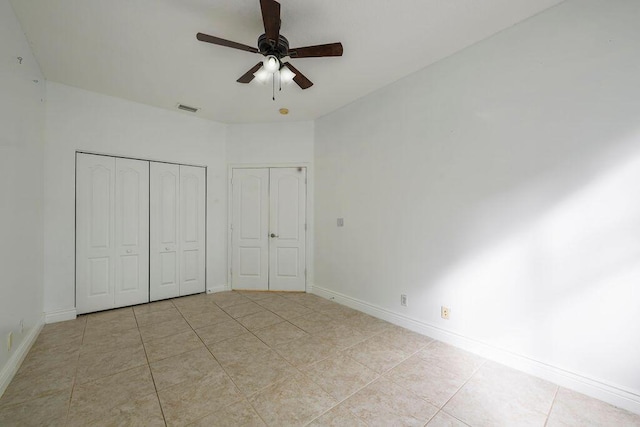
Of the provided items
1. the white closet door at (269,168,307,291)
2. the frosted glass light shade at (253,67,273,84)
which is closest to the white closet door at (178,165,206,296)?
the white closet door at (269,168,307,291)

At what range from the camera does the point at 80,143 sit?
3340mm

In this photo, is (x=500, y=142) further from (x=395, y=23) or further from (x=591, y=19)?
(x=395, y=23)

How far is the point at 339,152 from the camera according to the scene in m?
3.98

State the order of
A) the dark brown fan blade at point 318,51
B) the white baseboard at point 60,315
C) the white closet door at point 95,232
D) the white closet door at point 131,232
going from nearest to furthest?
the dark brown fan blade at point 318,51 → the white baseboard at point 60,315 → the white closet door at point 95,232 → the white closet door at point 131,232

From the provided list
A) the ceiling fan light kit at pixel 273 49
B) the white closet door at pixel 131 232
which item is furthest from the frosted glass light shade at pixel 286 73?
the white closet door at pixel 131 232

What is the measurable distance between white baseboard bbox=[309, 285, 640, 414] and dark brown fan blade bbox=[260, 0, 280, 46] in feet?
10.2

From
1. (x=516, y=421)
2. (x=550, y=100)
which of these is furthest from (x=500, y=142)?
(x=516, y=421)

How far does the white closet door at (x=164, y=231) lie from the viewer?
3898mm

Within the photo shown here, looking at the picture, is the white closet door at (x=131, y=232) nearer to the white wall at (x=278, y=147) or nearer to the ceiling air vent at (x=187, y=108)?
the ceiling air vent at (x=187, y=108)

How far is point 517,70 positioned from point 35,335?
5376 mm

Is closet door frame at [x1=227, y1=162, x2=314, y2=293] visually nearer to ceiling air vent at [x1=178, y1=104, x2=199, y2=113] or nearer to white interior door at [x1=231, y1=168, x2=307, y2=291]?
white interior door at [x1=231, y1=168, x2=307, y2=291]

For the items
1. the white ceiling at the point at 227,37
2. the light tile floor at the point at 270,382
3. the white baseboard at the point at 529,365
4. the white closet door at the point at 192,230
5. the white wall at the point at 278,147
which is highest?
the white ceiling at the point at 227,37

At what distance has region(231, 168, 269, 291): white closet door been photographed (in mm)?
4504

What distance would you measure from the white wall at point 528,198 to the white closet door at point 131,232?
342cm
